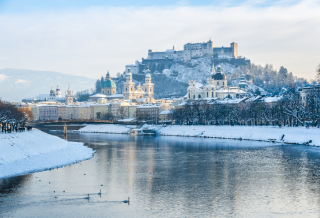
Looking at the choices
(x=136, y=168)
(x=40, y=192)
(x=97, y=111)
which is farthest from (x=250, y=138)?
(x=97, y=111)

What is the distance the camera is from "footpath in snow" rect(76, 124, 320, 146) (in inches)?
2371

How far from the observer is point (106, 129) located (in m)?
108

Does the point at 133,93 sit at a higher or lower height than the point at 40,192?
higher

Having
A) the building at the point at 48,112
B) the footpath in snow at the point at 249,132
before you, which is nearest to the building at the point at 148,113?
the footpath in snow at the point at 249,132

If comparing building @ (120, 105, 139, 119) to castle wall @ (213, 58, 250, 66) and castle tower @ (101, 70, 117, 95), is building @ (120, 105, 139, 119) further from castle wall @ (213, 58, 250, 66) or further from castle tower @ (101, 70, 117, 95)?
castle wall @ (213, 58, 250, 66)

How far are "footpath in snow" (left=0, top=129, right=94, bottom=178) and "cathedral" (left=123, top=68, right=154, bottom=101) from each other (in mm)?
127880

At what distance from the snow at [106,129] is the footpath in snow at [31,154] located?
161ft

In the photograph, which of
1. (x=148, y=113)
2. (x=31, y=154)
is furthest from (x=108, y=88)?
(x=31, y=154)

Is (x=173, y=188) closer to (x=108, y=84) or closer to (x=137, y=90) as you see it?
(x=137, y=90)

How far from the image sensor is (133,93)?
182375 mm

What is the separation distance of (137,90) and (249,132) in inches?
4569

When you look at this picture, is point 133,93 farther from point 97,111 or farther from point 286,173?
point 286,173

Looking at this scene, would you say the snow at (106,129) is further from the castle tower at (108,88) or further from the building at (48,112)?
the castle tower at (108,88)

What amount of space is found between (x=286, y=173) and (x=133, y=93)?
482 ft
